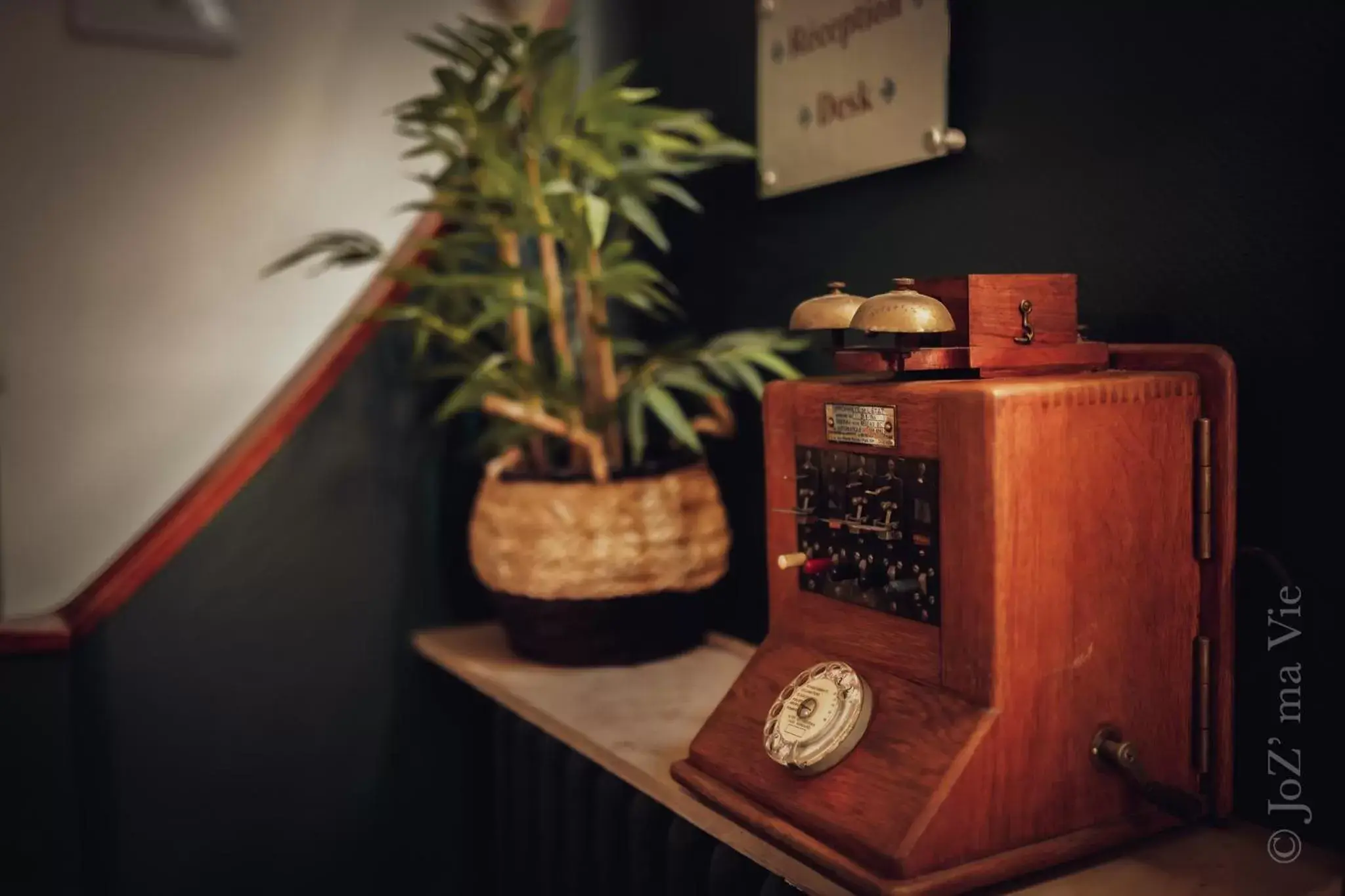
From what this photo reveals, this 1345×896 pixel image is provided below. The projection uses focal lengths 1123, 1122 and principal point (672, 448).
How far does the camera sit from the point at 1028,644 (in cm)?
98

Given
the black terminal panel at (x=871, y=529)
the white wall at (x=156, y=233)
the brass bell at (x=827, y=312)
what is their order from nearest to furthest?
the black terminal panel at (x=871, y=529), the brass bell at (x=827, y=312), the white wall at (x=156, y=233)

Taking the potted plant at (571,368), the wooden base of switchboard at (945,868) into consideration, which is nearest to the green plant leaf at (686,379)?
the potted plant at (571,368)

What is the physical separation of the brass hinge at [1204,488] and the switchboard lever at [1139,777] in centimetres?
20

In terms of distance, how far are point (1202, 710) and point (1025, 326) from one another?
0.41m

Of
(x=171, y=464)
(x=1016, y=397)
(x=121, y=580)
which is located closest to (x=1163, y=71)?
(x=1016, y=397)

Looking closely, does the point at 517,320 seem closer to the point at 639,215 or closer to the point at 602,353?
the point at 602,353

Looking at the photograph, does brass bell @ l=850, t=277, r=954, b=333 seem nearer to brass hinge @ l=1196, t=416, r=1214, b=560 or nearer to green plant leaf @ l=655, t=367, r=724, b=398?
brass hinge @ l=1196, t=416, r=1214, b=560

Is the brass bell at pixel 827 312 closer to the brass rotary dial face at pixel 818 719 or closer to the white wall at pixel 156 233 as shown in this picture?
the brass rotary dial face at pixel 818 719

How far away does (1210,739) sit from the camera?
3.59 ft

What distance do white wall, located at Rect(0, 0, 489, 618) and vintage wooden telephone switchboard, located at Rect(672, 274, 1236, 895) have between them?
6.93 feet

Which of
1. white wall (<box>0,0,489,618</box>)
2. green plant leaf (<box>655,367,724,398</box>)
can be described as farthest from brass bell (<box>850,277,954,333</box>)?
white wall (<box>0,0,489,618</box>)

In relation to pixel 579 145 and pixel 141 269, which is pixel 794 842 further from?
pixel 141 269

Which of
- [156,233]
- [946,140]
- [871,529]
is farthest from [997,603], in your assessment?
[156,233]

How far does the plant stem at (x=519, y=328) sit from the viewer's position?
1704mm
